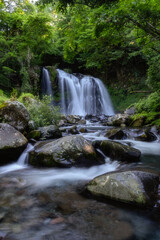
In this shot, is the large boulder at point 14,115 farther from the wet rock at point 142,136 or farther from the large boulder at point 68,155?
the wet rock at point 142,136

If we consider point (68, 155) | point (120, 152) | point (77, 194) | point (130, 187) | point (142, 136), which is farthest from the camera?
point (142, 136)

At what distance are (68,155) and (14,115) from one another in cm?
320

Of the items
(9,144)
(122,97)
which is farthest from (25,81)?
(9,144)

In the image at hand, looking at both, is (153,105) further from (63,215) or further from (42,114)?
(63,215)

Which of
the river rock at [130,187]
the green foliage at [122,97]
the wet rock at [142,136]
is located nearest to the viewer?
the river rock at [130,187]

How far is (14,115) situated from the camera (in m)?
5.95

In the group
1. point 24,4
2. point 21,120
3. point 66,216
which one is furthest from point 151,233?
point 24,4

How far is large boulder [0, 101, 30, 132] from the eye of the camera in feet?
19.1

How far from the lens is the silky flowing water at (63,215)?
1796 mm

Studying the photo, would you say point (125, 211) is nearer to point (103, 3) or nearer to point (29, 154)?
point (29, 154)

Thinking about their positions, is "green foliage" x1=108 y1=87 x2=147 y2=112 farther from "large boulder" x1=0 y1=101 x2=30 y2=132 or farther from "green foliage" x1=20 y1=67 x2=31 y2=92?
"large boulder" x1=0 y1=101 x2=30 y2=132

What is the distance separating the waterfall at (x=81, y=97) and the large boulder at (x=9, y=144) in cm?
1432

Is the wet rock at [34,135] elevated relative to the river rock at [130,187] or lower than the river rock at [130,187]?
elevated

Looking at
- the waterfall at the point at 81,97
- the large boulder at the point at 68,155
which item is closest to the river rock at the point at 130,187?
the large boulder at the point at 68,155
